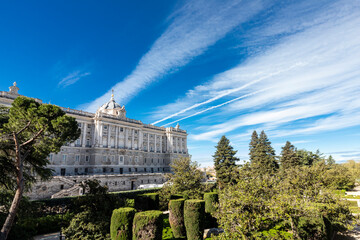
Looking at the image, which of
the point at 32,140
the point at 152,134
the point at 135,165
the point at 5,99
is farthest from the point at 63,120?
the point at 152,134

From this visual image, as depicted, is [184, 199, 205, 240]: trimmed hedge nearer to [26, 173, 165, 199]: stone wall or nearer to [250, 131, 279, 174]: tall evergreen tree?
[26, 173, 165, 199]: stone wall

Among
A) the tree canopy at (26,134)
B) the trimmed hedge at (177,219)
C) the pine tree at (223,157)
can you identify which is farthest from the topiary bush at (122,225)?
the pine tree at (223,157)

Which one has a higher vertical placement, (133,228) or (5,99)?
(5,99)

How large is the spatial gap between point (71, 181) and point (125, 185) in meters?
11.8

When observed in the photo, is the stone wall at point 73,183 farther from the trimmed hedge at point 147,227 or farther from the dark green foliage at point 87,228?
the trimmed hedge at point 147,227

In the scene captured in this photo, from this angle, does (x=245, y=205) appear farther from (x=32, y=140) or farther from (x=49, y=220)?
(x=49, y=220)

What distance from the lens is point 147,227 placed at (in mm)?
10078

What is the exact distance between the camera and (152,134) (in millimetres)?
59781

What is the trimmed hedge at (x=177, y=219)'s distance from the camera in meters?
13.4

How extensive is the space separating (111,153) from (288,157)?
40.5m

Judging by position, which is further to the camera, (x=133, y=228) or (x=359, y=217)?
(x=359, y=217)

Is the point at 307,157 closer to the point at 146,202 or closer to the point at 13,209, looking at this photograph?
the point at 146,202

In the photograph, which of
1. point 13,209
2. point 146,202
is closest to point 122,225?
point 13,209

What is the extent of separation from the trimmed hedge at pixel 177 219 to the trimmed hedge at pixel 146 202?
370 cm
